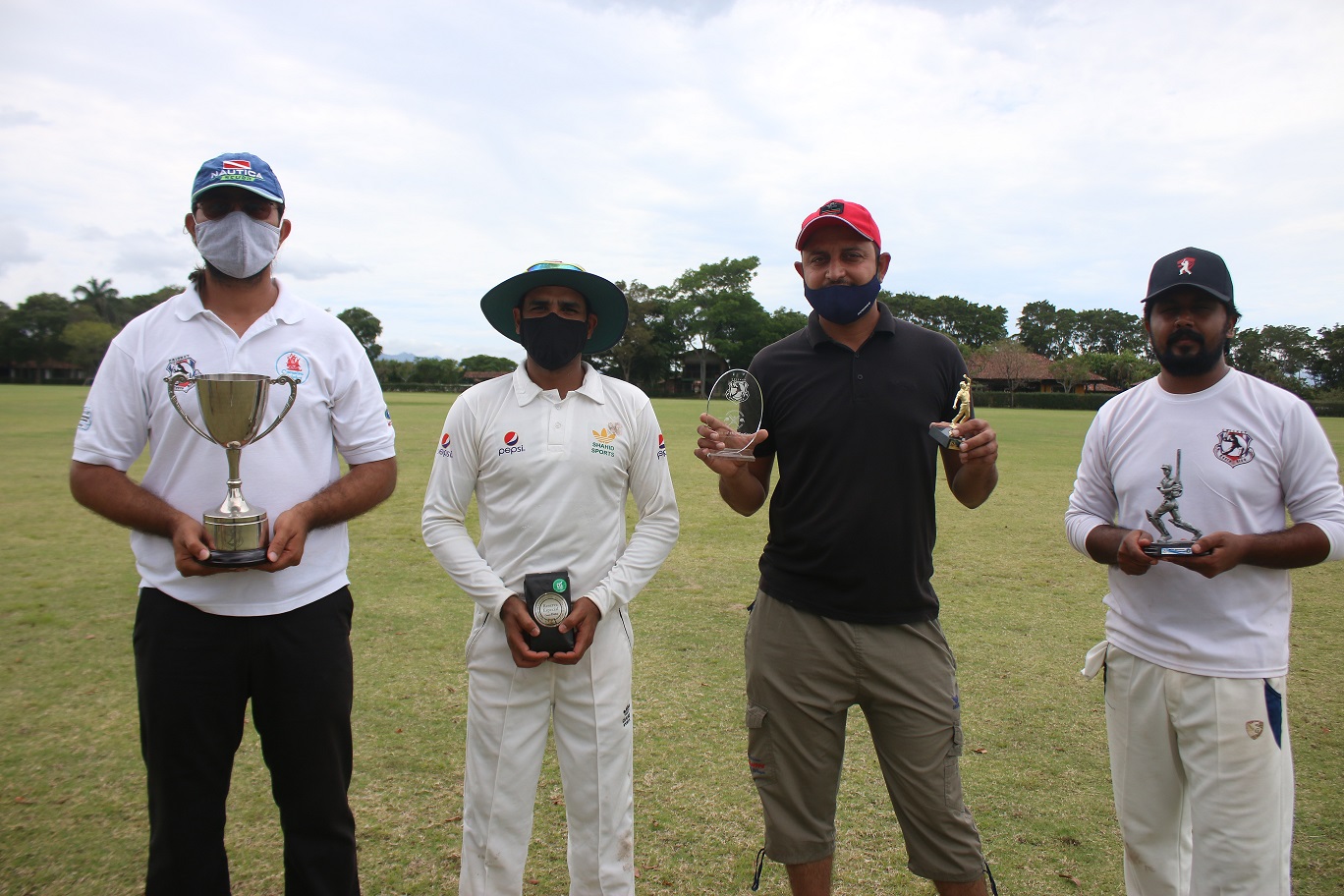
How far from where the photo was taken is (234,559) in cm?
237

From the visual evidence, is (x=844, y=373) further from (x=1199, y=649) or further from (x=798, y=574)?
(x=1199, y=649)

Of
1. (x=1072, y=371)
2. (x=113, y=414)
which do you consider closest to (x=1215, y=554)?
(x=113, y=414)

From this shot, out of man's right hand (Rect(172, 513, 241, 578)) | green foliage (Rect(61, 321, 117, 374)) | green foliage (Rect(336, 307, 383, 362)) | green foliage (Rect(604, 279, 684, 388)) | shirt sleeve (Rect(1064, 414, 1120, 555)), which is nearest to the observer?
man's right hand (Rect(172, 513, 241, 578))

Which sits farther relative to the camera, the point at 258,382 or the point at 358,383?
the point at 358,383

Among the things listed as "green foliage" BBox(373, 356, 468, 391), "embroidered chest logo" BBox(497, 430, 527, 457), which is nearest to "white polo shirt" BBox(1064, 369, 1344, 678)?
"embroidered chest logo" BBox(497, 430, 527, 457)

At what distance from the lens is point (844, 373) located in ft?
9.71

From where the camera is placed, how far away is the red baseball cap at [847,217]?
115 inches

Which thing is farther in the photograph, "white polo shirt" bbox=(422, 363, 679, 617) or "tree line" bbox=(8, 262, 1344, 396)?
"tree line" bbox=(8, 262, 1344, 396)

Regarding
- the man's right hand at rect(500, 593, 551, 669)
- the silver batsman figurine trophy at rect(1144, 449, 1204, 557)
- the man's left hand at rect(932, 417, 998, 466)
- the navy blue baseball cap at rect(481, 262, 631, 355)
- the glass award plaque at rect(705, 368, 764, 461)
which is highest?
the navy blue baseball cap at rect(481, 262, 631, 355)

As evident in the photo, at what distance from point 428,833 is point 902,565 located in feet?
7.60

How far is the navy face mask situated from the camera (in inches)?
116

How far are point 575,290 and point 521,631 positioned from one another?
123 centimetres

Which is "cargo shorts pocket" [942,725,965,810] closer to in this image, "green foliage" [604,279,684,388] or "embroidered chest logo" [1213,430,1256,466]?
"embroidered chest logo" [1213,430,1256,466]

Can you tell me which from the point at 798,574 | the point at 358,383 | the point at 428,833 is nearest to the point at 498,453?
the point at 358,383
